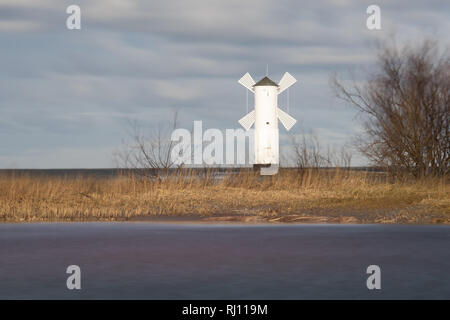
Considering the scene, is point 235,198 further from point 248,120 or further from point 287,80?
point 287,80

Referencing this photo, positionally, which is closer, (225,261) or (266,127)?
(225,261)

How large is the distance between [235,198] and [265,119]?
52.3ft

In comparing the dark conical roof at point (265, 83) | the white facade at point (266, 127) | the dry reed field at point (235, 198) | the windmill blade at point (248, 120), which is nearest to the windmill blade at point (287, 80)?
the dark conical roof at point (265, 83)

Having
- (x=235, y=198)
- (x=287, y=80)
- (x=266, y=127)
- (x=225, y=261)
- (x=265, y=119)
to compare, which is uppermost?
(x=287, y=80)

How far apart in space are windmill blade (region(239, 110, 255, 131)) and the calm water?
23.8 metres

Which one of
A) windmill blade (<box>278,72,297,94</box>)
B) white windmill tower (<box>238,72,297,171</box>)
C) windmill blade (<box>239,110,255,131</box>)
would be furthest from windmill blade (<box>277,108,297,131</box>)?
windmill blade (<box>278,72,297,94</box>)

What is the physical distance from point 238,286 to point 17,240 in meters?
5.18

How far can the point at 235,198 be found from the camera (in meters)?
19.8

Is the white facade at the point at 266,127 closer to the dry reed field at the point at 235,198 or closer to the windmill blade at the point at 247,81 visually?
the windmill blade at the point at 247,81

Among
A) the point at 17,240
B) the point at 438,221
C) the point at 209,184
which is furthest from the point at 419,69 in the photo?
the point at 17,240

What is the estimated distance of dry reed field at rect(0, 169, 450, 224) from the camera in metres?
14.6

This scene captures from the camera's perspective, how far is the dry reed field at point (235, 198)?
1461 centimetres

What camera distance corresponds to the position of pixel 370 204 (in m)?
17.3

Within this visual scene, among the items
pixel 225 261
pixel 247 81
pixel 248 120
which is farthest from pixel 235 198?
pixel 247 81
